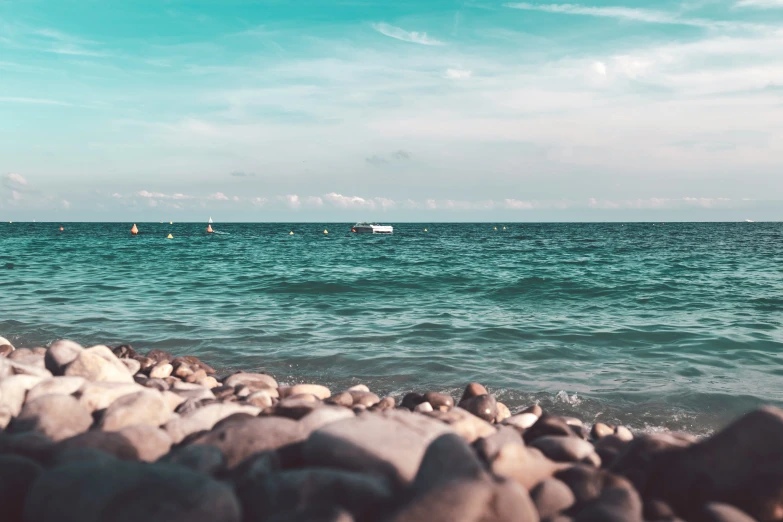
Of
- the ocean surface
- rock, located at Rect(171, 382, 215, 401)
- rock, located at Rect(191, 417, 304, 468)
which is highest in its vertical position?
rock, located at Rect(191, 417, 304, 468)

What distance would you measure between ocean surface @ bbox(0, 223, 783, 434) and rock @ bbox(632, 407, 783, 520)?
11.1 feet

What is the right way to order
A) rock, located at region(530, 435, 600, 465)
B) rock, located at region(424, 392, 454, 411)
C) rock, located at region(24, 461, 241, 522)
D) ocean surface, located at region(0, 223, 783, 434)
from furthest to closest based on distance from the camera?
ocean surface, located at region(0, 223, 783, 434), rock, located at region(424, 392, 454, 411), rock, located at region(530, 435, 600, 465), rock, located at region(24, 461, 241, 522)

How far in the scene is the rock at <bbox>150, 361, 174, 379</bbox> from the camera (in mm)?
7383

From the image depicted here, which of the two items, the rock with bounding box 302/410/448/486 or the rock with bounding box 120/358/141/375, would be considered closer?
the rock with bounding box 302/410/448/486

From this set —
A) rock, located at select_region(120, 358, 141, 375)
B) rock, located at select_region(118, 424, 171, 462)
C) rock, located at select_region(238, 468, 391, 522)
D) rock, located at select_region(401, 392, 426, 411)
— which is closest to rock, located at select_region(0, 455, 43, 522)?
rock, located at select_region(118, 424, 171, 462)

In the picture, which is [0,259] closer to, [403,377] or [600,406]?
[403,377]

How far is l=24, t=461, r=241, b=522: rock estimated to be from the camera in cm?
271

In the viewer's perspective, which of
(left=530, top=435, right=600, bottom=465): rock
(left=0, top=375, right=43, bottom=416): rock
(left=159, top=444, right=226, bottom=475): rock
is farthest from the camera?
(left=0, top=375, right=43, bottom=416): rock

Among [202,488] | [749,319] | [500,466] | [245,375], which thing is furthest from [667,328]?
[202,488]

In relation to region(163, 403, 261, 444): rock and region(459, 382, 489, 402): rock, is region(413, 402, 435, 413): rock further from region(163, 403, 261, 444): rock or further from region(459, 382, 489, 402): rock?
region(163, 403, 261, 444): rock

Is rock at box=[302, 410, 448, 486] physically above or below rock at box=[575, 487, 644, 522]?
above

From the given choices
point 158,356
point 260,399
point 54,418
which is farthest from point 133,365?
point 54,418

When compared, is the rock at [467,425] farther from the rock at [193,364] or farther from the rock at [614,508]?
the rock at [193,364]

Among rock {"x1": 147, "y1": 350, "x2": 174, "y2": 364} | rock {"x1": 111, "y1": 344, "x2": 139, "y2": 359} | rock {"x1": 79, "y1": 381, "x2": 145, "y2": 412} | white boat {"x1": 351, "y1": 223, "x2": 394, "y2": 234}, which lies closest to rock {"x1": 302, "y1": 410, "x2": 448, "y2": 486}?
rock {"x1": 79, "y1": 381, "x2": 145, "y2": 412}
